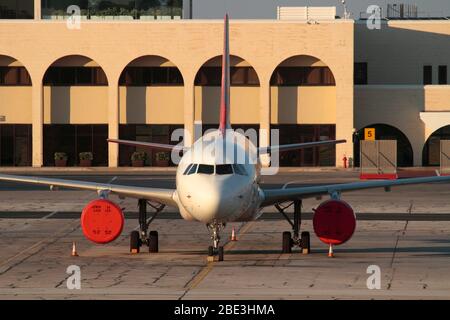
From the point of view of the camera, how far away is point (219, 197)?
30.5 metres

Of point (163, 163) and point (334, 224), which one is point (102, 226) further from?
point (163, 163)

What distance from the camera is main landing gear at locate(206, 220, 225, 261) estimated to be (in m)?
31.8

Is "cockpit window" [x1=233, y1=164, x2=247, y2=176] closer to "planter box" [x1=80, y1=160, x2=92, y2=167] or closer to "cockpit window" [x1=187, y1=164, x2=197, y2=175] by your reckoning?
"cockpit window" [x1=187, y1=164, x2=197, y2=175]

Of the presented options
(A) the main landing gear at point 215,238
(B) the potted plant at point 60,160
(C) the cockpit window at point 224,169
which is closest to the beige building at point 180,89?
(B) the potted plant at point 60,160

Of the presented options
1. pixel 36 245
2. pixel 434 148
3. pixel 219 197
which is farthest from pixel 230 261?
pixel 434 148

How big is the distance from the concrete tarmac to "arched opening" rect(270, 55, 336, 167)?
113ft

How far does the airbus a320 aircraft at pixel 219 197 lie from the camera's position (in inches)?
1216

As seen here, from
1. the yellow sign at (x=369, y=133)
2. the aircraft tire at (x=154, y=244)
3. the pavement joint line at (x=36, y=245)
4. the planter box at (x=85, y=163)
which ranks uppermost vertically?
the yellow sign at (x=369, y=133)

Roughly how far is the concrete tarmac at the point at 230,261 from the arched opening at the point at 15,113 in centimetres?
3586

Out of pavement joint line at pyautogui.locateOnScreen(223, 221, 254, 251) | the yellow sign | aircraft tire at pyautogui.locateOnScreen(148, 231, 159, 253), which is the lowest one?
pavement joint line at pyautogui.locateOnScreen(223, 221, 254, 251)

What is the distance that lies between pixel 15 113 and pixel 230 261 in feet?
187

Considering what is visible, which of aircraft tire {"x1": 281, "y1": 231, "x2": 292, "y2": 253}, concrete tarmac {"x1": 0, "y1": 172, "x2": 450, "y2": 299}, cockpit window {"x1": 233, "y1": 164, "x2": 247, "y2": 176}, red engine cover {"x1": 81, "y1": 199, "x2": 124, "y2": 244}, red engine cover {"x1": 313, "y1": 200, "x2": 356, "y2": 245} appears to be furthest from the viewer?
aircraft tire {"x1": 281, "y1": 231, "x2": 292, "y2": 253}

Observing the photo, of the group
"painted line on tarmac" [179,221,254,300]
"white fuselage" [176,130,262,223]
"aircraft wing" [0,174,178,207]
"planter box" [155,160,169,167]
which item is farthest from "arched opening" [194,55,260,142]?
"white fuselage" [176,130,262,223]

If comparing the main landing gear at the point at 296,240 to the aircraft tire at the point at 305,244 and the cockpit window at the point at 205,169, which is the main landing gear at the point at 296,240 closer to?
the aircraft tire at the point at 305,244
